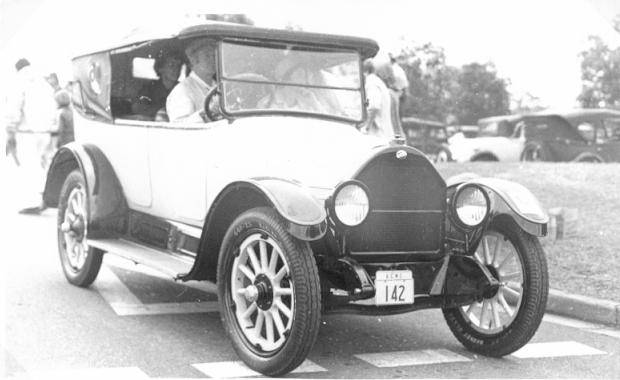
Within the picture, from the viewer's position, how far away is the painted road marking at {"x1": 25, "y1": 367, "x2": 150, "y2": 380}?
14.1 feet

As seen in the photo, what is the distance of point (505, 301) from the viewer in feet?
16.2

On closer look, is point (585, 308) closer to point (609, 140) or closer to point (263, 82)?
point (263, 82)

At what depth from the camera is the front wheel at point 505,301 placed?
475 cm

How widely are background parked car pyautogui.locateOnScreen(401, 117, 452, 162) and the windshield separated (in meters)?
18.2

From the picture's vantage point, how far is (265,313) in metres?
4.51

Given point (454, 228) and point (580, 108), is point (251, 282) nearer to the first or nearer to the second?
point (454, 228)

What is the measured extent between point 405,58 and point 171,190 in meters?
6.05

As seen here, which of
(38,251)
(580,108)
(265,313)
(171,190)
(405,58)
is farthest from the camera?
(580,108)

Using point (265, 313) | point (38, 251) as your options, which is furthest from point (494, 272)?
point (38, 251)

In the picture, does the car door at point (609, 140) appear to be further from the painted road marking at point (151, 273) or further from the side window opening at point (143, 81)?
the side window opening at point (143, 81)

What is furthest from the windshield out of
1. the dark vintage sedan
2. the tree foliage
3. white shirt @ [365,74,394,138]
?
the dark vintage sedan

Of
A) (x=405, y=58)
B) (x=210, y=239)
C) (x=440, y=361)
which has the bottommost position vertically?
(x=440, y=361)

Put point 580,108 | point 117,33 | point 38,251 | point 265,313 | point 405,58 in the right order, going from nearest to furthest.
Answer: point 265,313
point 117,33
point 38,251
point 405,58
point 580,108

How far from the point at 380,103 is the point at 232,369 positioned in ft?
18.1
